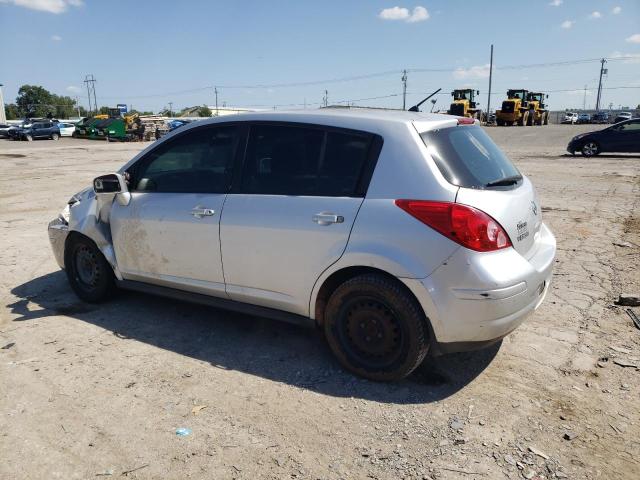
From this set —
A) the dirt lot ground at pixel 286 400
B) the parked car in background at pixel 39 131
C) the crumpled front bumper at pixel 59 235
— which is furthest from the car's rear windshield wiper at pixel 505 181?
the parked car in background at pixel 39 131

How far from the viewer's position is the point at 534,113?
4878 centimetres

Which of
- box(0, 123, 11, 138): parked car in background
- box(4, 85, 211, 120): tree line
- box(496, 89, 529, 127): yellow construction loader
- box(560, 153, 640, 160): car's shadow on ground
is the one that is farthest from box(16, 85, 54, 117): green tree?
box(560, 153, 640, 160): car's shadow on ground

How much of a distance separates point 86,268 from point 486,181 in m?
3.73

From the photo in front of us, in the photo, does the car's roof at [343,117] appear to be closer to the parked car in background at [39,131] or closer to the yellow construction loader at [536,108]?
the parked car in background at [39,131]

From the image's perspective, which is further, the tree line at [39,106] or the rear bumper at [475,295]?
the tree line at [39,106]

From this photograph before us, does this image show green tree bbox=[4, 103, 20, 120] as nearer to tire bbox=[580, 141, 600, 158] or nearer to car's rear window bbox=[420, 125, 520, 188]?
tire bbox=[580, 141, 600, 158]

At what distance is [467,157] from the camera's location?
11.0ft

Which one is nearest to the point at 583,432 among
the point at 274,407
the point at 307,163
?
the point at 274,407

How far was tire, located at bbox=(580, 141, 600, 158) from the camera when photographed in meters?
18.8

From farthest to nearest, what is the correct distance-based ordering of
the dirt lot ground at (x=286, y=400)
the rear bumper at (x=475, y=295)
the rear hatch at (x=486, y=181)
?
the rear hatch at (x=486, y=181) → the rear bumper at (x=475, y=295) → the dirt lot ground at (x=286, y=400)

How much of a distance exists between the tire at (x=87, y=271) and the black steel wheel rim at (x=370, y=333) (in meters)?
2.49

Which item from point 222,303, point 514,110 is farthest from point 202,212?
point 514,110

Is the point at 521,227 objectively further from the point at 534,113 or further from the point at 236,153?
the point at 534,113

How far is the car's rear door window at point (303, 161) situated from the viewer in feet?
10.9
